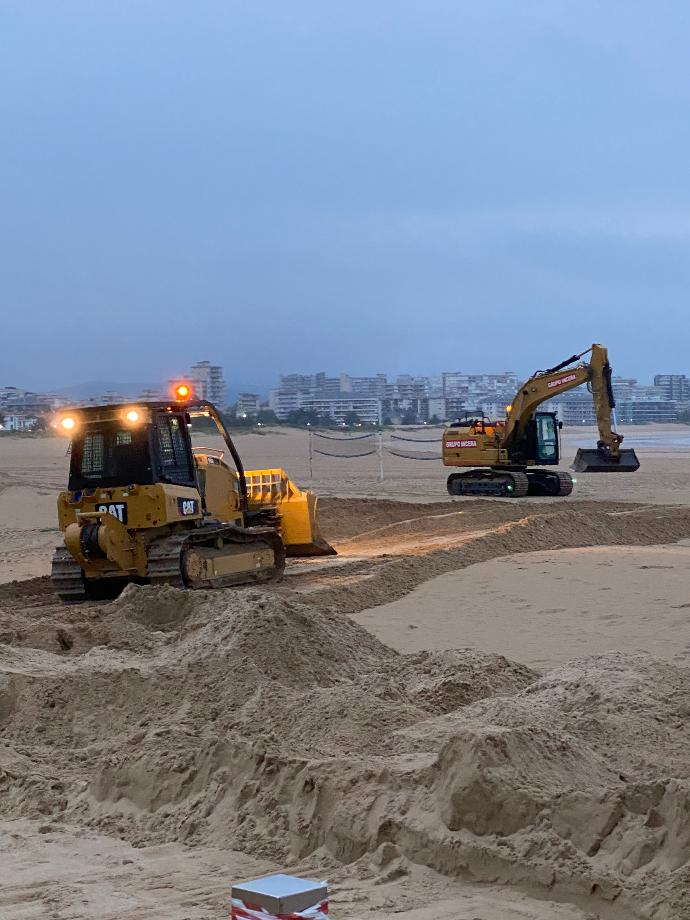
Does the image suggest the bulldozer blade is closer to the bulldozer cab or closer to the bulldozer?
the bulldozer

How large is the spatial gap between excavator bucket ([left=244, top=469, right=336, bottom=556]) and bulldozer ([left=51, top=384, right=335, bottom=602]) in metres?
1.83

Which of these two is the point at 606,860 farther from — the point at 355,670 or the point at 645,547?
the point at 645,547

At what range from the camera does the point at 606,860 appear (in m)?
5.24

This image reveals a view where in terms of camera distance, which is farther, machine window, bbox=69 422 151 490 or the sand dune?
machine window, bbox=69 422 151 490

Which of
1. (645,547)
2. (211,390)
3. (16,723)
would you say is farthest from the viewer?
(211,390)

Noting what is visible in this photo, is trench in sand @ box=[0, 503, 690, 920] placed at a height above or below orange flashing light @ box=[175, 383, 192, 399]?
below

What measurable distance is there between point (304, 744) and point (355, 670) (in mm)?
2112

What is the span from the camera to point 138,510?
14.1 meters

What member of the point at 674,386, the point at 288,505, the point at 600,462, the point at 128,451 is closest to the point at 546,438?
the point at 600,462

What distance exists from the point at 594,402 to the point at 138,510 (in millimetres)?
15853

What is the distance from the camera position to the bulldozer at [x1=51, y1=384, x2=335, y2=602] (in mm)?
14062

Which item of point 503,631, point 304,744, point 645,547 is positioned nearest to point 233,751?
point 304,744

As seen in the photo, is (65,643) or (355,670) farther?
(65,643)

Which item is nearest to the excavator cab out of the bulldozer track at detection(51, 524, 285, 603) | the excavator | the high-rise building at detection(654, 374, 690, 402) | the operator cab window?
the excavator
